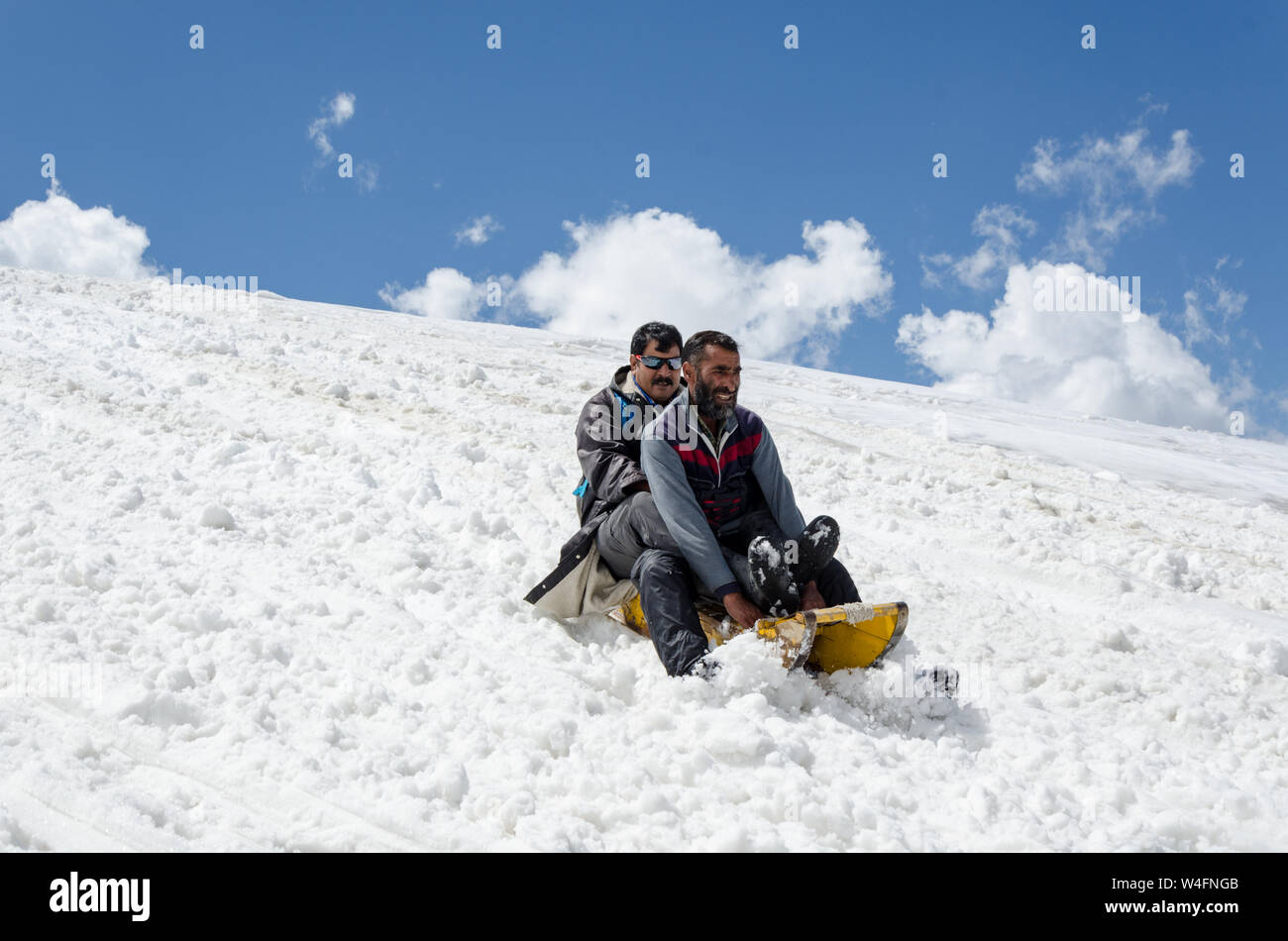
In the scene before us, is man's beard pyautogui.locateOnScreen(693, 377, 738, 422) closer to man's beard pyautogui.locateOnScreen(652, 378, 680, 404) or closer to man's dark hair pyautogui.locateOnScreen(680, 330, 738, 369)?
man's dark hair pyautogui.locateOnScreen(680, 330, 738, 369)

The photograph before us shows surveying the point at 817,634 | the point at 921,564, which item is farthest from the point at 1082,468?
the point at 817,634

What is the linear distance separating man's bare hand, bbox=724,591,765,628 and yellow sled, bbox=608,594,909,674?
0.29ft

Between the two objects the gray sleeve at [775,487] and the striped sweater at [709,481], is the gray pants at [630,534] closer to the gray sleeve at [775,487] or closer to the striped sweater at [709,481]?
the striped sweater at [709,481]

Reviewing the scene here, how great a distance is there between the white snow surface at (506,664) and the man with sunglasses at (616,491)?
20cm

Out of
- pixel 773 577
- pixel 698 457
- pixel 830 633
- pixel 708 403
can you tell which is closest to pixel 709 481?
pixel 698 457

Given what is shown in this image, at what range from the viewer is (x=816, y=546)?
12.0 ft

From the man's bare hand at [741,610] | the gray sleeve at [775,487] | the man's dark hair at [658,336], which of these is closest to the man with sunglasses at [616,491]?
the man's dark hair at [658,336]

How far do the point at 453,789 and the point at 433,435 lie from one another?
15.5 feet

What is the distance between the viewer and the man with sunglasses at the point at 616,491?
4184 mm

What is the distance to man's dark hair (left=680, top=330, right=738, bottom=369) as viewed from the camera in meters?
4.16

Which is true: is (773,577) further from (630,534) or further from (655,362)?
(655,362)

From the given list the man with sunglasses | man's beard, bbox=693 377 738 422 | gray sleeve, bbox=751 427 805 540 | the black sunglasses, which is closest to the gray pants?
the man with sunglasses

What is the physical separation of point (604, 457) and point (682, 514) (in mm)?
647
